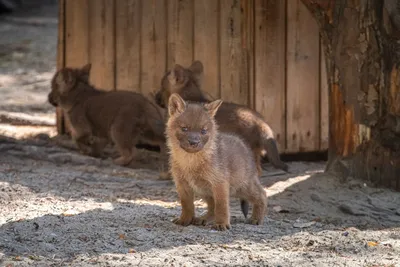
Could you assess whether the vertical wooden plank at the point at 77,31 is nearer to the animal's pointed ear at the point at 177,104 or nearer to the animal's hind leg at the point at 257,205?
the animal's pointed ear at the point at 177,104

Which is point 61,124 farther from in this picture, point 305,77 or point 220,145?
point 220,145

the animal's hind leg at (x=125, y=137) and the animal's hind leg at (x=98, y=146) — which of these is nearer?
the animal's hind leg at (x=125, y=137)

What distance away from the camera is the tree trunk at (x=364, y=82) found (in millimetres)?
8578

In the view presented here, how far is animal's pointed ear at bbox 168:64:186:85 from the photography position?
1079 cm

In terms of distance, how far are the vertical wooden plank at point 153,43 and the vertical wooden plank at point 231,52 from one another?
2.58 ft

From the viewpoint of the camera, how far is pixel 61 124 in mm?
12375

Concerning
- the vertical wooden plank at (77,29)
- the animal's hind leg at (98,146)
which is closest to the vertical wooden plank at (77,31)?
the vertical wooden plank at (77,29)

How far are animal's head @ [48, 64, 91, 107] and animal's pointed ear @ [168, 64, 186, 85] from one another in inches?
48.6

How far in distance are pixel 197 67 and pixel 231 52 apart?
535 mm

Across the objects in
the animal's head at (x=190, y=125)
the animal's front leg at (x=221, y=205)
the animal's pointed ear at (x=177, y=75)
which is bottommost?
the animal's front leg at (x=221, y=205)

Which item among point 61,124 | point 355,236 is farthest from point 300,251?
point 61,124

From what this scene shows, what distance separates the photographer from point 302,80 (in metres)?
11.1

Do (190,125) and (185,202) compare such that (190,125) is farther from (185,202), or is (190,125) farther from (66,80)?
(66,80)

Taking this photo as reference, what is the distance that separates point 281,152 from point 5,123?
13.0 ft
